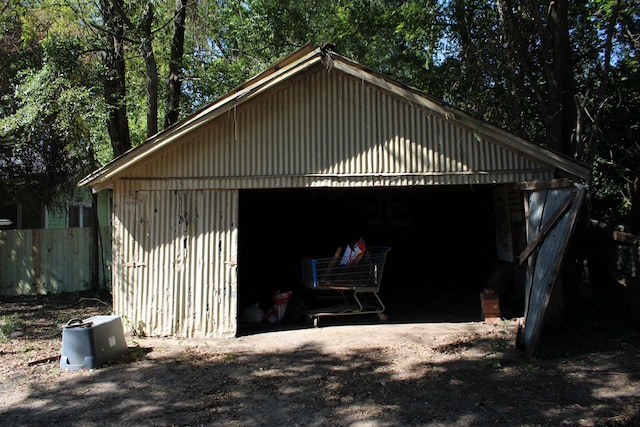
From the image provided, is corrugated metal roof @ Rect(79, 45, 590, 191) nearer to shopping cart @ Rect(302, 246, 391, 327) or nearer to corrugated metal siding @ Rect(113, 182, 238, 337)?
corrugated metal siding @ Rect(113, 182, 238, 337)

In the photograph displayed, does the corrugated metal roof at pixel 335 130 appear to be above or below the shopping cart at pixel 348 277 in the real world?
above

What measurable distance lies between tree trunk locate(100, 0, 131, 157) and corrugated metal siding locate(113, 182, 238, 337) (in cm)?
441

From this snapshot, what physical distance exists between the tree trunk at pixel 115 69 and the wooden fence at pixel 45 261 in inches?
117

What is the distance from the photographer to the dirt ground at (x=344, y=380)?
Answer: 4.74m

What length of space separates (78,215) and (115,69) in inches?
344

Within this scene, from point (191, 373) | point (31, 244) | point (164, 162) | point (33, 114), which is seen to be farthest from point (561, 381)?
point (31, 244)

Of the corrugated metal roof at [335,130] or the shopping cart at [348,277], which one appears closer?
the corrugated metal roof at [335,130]

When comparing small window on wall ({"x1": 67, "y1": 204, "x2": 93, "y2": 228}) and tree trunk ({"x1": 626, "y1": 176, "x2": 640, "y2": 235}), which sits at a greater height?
small window on wall ({"x1": 67, "y1": 204, "x2": 93, "y2": 228})

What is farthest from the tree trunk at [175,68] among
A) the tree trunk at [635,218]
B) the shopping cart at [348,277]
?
the tree trunk at [635,218]

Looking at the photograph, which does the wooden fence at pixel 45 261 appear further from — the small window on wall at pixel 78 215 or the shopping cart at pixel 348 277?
the shopping cart at pixel 348 277

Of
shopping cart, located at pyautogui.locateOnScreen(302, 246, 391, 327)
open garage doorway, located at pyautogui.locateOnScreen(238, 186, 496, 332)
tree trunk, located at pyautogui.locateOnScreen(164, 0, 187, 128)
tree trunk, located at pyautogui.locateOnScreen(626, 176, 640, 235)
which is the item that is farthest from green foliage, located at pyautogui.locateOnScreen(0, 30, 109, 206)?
tree trunk, located at pyautogui.locateOnScreen(626, 176, 640, 235)

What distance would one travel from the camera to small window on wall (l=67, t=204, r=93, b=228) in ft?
59.7

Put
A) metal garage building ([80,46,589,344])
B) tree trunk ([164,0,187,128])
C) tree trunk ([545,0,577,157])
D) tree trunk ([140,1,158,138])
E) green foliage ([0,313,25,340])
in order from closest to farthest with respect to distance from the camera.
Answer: metal garage building ([80,46,589,344]) < green foliage ([0,313,25,340]) < tree trunk ([545,0,577,157]) < tree trunk ([140,1,158,138]) < tree trunk ([164,0,187,128])

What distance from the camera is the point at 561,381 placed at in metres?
5.45
